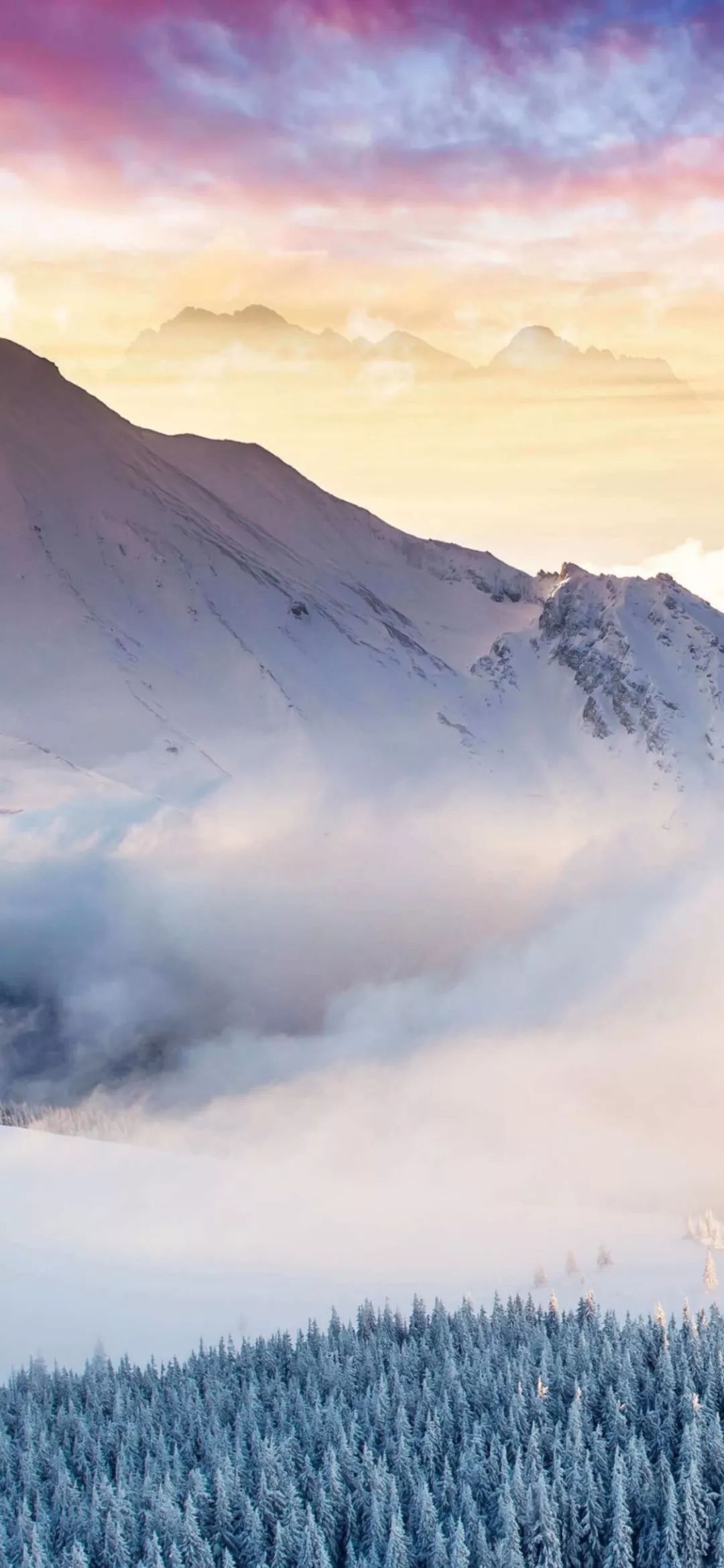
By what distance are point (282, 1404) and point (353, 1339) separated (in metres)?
26.6

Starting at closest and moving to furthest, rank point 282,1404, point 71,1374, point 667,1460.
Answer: point 667,1460 < point 282,1404 < point 71,1374

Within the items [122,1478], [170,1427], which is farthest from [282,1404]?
[122,1478]

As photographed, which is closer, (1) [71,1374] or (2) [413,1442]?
(2) [413,1442]

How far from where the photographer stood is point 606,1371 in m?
165

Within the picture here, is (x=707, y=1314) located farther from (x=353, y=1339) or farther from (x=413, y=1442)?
(x=413, y=1442)

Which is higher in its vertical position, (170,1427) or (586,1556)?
(170,1427)

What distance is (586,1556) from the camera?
443 feet

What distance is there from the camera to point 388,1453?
152 m

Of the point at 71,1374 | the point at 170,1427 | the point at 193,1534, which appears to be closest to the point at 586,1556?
the point at 193,1534

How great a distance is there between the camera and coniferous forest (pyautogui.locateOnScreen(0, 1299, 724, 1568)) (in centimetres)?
13325

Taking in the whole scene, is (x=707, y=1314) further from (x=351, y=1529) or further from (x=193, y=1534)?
(x=193, y=1534)

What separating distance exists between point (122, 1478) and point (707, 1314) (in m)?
76.7

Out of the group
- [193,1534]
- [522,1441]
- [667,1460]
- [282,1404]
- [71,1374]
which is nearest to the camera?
[193,1534]

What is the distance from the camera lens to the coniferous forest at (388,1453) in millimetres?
133250
